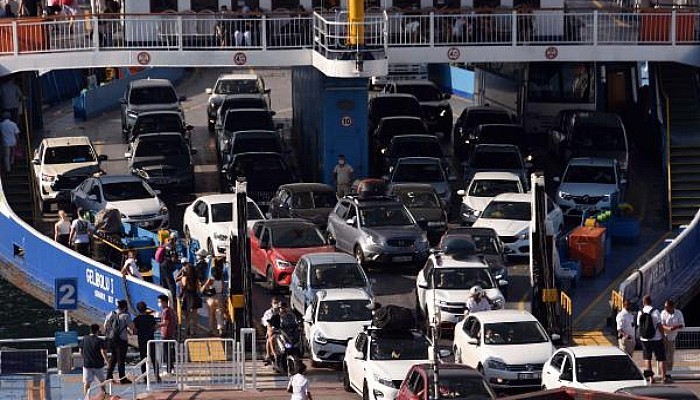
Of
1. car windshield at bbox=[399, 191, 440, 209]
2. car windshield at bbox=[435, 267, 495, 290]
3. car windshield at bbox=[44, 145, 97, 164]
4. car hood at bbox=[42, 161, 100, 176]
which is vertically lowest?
car windshield at bbox=[435, 267, 495, 290]

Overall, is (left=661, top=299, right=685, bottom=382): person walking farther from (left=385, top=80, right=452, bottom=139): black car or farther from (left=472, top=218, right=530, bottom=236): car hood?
(left=385, top=80, right=452, bottom=139): black car

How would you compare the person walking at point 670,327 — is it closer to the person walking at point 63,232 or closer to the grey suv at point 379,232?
the grey suv at point 379,232

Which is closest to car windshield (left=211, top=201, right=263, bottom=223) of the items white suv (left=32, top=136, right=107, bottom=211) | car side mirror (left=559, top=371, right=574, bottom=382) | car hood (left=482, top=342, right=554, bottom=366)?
white suv (left=32, top=136, right=107, bottom=211)

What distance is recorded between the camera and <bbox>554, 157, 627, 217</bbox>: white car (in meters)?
47.0

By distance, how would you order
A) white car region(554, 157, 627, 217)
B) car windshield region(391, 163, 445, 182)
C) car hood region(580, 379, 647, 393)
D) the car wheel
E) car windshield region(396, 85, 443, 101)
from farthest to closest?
car windshield region(396, 85, 443, 101), car windshield region(391, 163, 445, 182), white car region(554, 157, 627, 217), the car wheel, car hood region(580, 379, 647, 393)

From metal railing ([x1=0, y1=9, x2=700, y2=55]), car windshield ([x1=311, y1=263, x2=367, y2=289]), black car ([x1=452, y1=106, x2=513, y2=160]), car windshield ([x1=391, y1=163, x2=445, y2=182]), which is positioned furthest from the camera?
black car ([x1=452, y1=106, x2=513, y2=160])

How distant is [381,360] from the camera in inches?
1275

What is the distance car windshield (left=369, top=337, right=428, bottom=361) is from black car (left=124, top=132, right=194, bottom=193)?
60.0ft

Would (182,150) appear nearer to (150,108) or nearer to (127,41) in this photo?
(127,41)

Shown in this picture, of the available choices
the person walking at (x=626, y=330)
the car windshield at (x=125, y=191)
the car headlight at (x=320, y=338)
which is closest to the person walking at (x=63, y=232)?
the car windshield at (x=125, y=191)

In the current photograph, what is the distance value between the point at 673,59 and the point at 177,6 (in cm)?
1300

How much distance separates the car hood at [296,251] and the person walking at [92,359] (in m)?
7.60

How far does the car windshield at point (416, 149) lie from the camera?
1993 inches

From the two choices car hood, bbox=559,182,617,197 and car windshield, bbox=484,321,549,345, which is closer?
car windshield, bbox=484,321,549,345
